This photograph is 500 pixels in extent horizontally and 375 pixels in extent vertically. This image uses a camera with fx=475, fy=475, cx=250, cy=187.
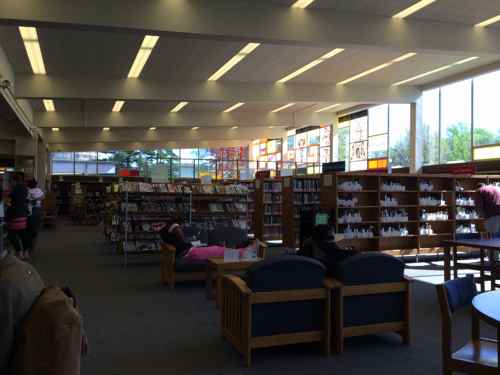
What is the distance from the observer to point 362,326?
448 centimetres

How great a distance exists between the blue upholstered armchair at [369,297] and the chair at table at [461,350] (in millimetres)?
1272

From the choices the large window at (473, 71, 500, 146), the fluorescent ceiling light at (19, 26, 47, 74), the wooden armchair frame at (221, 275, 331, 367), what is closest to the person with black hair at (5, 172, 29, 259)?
the fluorescent ceiling light at (19, 26, 47, 74)

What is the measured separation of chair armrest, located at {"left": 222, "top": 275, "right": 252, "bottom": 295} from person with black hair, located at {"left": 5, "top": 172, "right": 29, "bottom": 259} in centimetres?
653

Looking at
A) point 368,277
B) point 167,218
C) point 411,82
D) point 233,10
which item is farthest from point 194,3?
point 411,82

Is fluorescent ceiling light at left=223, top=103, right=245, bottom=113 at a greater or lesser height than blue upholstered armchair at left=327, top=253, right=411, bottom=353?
greater

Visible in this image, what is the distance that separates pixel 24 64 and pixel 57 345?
1005 centimetres

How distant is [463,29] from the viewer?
9.07 metres

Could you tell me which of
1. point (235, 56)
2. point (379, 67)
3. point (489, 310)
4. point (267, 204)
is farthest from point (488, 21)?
point (489, 310)

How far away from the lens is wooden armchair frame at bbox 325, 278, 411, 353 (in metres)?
4.37

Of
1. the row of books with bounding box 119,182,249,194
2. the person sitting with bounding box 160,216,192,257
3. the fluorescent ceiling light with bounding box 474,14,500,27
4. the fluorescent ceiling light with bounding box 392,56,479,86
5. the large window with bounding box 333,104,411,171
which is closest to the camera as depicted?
the person sitting with bounding box 160,216,192,257

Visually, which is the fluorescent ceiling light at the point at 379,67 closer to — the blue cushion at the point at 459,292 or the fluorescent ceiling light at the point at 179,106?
the fluorescent ceiling light at the point at 179,106

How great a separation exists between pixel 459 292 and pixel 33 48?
9.54m

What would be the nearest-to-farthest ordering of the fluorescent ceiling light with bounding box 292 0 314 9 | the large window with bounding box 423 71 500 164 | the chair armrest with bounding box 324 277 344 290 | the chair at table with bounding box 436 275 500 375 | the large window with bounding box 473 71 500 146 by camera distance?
1. the chair at table with bounding box 436 275 500 375
2. the chair armrest with bounding box 324 277 344 290
3. the fluorescent ceiling light with bounding box 292 0 314 9
4. the large window with bounding box 473 71 500 146
5. the large window with bounding box 423 71 500 164

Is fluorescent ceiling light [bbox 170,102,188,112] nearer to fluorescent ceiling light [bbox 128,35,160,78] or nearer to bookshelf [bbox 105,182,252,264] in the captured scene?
fluorescent ceiling light [bbox 128,35,160,78]
